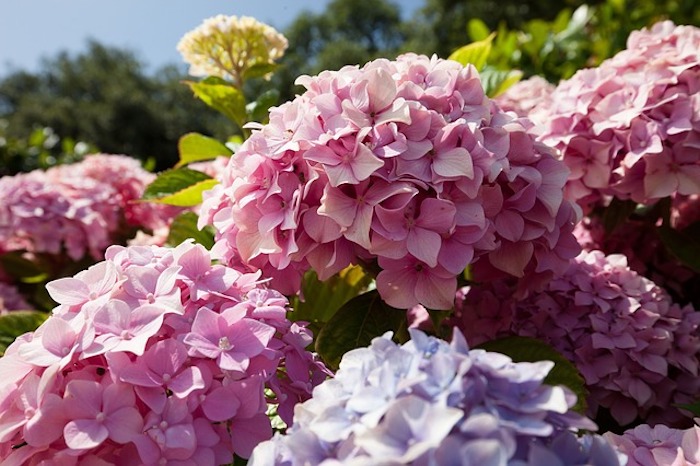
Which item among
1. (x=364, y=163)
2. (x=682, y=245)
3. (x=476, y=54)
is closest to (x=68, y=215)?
(x=476, y=54)

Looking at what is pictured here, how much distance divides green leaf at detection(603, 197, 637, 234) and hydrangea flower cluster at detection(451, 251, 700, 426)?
13 cm

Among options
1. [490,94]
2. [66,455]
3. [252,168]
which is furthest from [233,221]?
[490,94]

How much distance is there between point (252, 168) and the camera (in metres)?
0.77

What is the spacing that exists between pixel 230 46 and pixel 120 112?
16.5 metres

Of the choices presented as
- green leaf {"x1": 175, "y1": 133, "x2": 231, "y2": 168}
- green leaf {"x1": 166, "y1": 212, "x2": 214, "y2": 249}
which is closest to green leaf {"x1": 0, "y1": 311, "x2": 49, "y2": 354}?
green leaf {"x1": 166, "y1": 212, "x2": 214, "y2": 249}

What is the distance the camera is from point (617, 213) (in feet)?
3.68

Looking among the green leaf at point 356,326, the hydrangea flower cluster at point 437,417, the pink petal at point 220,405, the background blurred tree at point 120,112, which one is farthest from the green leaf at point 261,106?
the background blurred tree at point 120,112

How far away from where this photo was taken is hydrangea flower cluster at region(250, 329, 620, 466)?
0.38 m

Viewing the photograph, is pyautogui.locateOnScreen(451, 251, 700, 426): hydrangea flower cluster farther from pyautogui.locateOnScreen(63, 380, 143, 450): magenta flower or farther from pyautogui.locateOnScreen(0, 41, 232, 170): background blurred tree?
pyautogui.locateOnScreen(0, 41, 232, 170): background blurred tree

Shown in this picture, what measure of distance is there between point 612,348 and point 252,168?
522mm

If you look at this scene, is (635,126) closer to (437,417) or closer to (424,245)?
(424,245)

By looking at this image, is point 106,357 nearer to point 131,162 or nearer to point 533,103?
point 533,103

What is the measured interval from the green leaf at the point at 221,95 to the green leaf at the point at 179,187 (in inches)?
4.4

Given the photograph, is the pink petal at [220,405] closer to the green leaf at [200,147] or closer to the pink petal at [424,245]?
the pink petal at [424,245]
